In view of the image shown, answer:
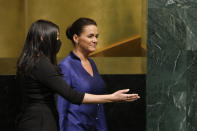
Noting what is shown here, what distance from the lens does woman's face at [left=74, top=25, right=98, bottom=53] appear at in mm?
3041

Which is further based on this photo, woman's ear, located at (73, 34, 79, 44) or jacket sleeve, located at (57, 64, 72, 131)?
woman's ear, located at (73, 34, 79, 44)

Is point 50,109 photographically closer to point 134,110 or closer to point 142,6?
point 134,110

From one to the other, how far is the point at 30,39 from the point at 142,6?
1857 mm

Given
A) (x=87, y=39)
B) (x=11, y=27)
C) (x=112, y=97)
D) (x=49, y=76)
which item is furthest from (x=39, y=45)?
(x=11, y=27)

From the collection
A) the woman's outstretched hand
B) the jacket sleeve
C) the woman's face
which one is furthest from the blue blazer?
the woman's outstretched hand

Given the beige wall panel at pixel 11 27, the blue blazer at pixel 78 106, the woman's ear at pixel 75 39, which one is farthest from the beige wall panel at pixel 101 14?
the blue blazer at pixel 78 106

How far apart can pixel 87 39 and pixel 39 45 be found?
64cm

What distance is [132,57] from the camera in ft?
13.4

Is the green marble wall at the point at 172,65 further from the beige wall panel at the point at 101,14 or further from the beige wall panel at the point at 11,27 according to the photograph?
the beige wall panel at the point at 11,27

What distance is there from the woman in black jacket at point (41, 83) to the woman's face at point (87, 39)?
54 centimetres

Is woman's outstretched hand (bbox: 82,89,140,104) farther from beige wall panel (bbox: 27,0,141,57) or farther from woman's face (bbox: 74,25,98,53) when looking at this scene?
beige wall panel (bbox: 27,0,141,57)

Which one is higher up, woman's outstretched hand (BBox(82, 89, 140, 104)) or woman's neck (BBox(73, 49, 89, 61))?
woman's neck (BBox(73, 49, 89, 61))

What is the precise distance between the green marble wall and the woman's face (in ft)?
3.27

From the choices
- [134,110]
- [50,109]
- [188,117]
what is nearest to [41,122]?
[50,109]
